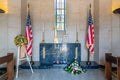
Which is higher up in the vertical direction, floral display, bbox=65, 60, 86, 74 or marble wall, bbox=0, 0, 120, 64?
marble wall, bbox=0, 0, 120, 64

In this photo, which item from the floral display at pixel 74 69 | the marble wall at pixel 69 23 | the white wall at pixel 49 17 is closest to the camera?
the floral display at pixel 74 69

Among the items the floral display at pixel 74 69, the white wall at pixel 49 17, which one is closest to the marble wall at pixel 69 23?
the white wall at pixel 49 17

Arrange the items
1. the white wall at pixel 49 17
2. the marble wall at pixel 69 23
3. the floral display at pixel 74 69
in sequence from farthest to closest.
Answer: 1. the white wall at pixel 49 17
2. the marble wall at pixel 69 23
3. the floral display at pixel 74 69

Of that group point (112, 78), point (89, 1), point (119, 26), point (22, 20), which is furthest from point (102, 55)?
point (22, 20)

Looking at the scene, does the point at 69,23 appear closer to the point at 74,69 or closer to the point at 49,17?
the point at 49,17

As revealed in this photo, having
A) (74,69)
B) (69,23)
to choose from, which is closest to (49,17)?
(69,23)

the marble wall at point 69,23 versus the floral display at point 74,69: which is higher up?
the marble wall at point 69,23

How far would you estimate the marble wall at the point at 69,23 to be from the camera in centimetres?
703

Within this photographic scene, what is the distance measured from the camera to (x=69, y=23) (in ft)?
26.5

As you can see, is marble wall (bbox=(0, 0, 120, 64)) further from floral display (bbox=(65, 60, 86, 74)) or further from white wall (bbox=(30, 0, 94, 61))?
floral display (bbox=(65, 60, 86, 74))

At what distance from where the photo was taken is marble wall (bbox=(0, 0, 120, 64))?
7.03 meters

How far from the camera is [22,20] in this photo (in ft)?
24.1

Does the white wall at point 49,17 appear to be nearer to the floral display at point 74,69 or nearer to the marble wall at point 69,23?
the marble wall at point 69,23

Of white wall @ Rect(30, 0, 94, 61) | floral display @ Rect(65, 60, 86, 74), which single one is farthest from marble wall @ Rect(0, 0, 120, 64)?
floral display @ Rect(65, 60, 86, 74)
